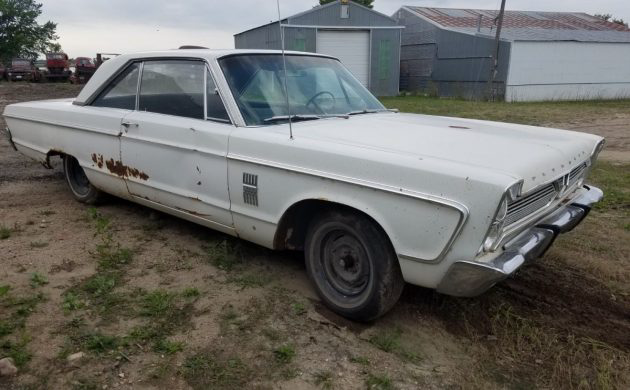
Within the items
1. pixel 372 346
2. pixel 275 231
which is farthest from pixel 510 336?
pixel 275 231

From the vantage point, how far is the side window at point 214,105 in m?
3.60

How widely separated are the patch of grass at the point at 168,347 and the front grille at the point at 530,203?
1865mm

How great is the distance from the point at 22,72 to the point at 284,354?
109 feet

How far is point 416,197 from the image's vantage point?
2551mm

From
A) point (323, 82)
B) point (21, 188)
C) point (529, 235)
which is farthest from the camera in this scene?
point (21, 188)

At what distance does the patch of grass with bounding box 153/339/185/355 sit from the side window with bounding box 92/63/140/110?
231 cm

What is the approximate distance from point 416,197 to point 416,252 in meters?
0.29

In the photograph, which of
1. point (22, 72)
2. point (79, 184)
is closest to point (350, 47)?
point (79, 184)

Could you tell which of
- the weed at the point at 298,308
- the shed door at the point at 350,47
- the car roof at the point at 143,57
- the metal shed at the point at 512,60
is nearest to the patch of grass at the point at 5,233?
the car roof at the point at 143,57

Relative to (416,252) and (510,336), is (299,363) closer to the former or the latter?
(416,252)

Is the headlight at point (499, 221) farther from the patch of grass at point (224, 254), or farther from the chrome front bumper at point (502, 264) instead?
the patch of grass at point (224, 254)

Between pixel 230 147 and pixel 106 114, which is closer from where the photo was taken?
pixel 230 147

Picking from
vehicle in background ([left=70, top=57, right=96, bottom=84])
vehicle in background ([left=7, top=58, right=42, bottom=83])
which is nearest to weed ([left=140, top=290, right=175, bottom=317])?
vehicle in background ([left=70, top=57, right=96, bottom=84])

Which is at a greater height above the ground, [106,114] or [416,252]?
[106,114]
